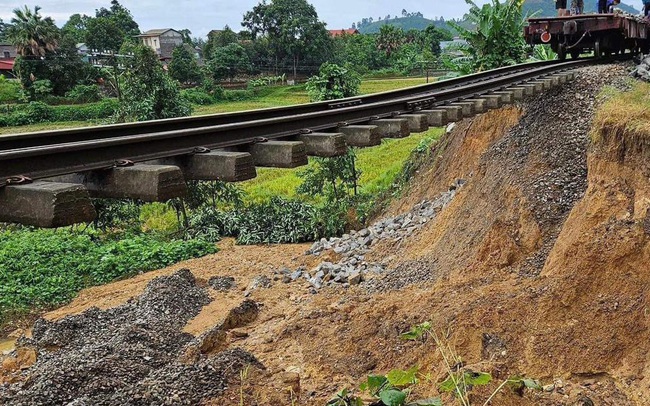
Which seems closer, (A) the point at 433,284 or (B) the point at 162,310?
(A) the point at 433,284

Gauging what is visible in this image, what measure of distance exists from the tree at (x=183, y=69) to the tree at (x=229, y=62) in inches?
112

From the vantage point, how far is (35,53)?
48.9 metres

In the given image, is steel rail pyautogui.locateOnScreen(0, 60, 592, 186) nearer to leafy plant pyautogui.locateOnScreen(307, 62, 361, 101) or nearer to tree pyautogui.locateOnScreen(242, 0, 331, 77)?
leafy plant pyautogui.locateOnScreen(307, 62, 361, 101)

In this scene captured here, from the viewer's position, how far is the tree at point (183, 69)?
5256 cm

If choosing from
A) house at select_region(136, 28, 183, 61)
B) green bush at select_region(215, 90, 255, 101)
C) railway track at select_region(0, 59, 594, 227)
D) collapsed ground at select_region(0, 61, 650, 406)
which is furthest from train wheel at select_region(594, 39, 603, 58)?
house at select_region(136, 28, 183, 61)

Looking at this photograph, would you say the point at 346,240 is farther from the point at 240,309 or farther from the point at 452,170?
the point at 240,309

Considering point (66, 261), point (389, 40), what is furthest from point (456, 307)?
point (389, 40)

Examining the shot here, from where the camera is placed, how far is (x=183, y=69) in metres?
52.8

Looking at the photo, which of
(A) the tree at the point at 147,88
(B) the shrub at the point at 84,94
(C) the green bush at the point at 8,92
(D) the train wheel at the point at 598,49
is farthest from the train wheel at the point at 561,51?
(C) the green bush at the point at 8,92

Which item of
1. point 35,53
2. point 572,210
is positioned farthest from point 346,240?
point 35,53

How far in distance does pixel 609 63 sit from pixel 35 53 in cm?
4773

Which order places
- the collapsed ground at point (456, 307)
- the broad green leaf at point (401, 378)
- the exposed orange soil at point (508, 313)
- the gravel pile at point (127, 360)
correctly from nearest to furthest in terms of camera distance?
1. the broad green leaf at point (401, 378)
2. the exposed orange soil at point (508, 313)
3. the collapsed ground at point (456, 307)
4. the gravel pile at point (127, 360)

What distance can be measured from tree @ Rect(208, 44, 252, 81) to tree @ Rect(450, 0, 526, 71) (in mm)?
42109

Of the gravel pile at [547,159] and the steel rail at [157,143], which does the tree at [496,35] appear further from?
the steel rail at [157,143]
